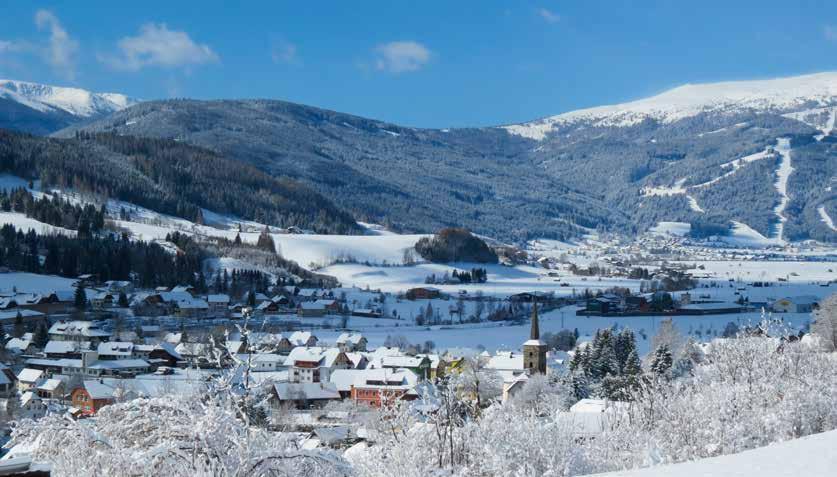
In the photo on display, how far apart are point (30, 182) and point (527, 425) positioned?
4873 inches

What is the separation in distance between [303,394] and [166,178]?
431 ft

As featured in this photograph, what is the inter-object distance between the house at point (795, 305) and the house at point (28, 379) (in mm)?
57958

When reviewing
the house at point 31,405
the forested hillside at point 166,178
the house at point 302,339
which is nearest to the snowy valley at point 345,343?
the house at point 31,405

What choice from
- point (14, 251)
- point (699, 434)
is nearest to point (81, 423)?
point (699, 434)

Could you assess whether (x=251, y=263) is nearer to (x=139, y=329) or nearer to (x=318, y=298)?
(x=318, y=298)

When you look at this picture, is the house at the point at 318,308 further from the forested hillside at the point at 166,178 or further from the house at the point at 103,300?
the forested hillside at the point at 166,178

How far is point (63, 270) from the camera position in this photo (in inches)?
3258

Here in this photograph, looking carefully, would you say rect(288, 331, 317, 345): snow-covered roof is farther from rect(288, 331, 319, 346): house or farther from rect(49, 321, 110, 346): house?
rect(49, 321, 110, 346): house

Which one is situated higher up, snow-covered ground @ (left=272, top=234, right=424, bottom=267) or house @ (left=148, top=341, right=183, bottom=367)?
snow-covered ground @ (left=272, top=234, right=424, bottom=267)

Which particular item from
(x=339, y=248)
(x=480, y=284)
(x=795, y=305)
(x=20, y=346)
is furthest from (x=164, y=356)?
(x=339, y=248)

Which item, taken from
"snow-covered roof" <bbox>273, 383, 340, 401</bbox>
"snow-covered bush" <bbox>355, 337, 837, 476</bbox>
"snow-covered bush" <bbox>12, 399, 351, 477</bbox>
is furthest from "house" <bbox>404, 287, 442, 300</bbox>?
"snow-covered bush" <bbox>12, 399, 351, 477</bbox>

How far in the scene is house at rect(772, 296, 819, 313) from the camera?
76.6m

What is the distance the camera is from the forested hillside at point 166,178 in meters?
135

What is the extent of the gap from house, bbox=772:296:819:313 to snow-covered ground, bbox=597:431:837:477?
6934 centimetres
